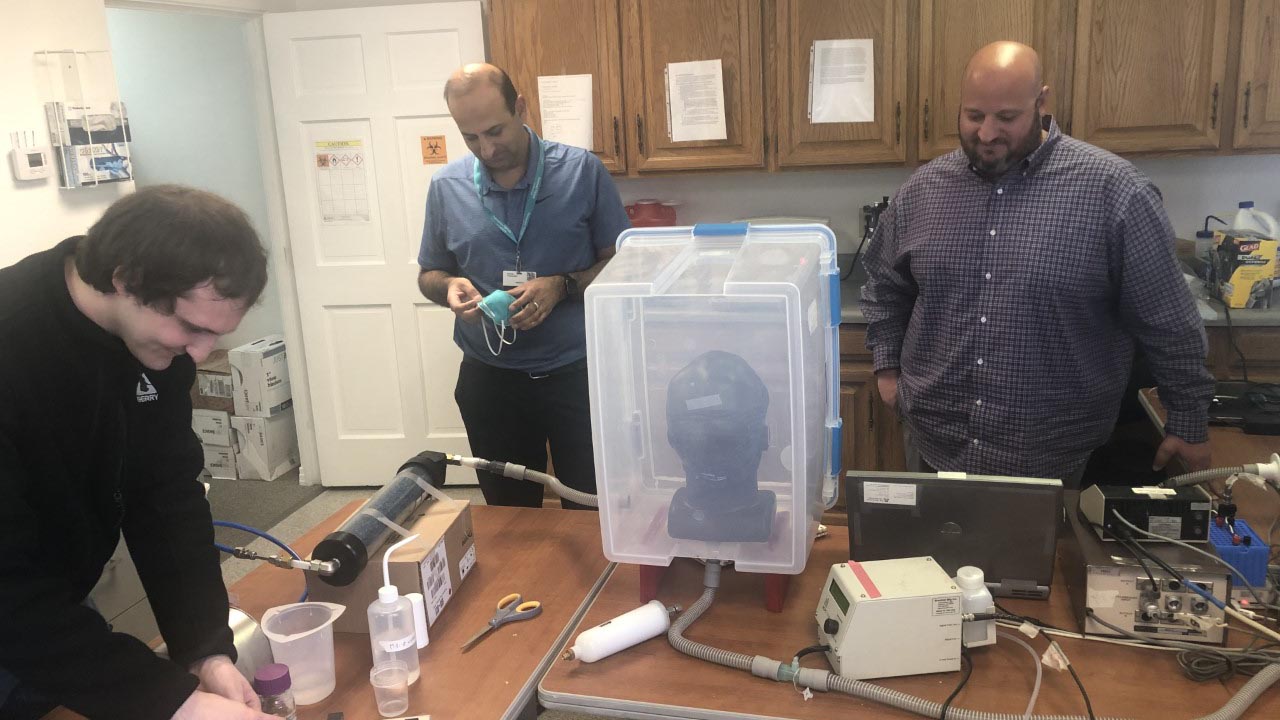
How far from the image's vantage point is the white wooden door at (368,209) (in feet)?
12.2

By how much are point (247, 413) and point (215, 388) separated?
0.67 ft

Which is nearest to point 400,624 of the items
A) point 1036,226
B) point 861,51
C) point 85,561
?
point 85,561

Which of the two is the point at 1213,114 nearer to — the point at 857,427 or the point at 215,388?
the point at 857,427

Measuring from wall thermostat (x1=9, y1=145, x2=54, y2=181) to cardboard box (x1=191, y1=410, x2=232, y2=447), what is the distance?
5.65 feet

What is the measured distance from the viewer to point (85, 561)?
1.35 metres

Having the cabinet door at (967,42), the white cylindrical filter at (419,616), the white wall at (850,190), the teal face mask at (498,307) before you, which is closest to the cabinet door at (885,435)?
the white wall at (850,190)

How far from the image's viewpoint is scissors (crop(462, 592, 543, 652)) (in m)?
1.52

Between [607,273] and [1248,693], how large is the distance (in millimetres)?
1100

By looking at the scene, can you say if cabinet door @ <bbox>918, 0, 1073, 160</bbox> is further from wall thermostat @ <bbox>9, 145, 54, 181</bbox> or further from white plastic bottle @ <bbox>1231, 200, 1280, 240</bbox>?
wall thermostat @ <bbox>9, 145, 54, 181</bbox>

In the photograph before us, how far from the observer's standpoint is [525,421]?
2.51 metres

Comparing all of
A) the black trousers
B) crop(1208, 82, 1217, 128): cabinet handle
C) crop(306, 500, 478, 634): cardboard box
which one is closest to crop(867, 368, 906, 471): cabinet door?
the black trousers

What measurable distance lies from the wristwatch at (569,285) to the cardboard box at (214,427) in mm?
2580

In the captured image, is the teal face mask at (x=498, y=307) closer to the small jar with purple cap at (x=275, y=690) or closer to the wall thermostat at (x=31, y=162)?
the small jar with purple cap at (x=275, y=690)

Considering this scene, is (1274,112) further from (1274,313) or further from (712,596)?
(712,596)
